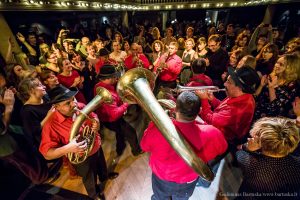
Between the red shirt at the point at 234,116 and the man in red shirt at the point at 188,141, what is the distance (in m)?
0.62

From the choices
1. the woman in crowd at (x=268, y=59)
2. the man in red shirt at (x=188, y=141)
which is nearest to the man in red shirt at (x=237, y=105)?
the man in red shirt at (x=188, y=141)

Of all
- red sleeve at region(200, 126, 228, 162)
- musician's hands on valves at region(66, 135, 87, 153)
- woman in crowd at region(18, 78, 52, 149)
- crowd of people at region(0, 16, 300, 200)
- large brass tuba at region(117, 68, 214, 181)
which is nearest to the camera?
large brass tuba at region(117, 68, 214, 181)

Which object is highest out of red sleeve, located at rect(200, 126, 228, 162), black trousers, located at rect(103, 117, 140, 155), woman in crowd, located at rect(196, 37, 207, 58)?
woman in crowd, located at rect(196, 37, 207, 58)

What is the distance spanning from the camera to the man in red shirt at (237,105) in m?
2.24

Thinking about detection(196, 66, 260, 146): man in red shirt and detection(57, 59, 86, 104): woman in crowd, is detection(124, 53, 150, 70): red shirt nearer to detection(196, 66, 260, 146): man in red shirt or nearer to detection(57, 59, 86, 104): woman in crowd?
detection(57, 59, 86, 104): woman in crowd

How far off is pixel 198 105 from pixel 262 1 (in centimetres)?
1093

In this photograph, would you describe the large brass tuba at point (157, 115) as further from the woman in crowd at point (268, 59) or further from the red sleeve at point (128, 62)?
the woman in crowd at point (268, 59)

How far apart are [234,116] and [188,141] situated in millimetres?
1033

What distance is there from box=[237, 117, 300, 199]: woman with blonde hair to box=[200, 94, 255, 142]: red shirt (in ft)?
2.11

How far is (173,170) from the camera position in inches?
72.1

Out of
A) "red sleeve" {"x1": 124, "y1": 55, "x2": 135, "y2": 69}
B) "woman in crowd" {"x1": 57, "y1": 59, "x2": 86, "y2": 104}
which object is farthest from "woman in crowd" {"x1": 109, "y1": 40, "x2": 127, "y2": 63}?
"woman in crowd" {"x1": 57, "y1": 59, "x2": 86, "y2": 104}

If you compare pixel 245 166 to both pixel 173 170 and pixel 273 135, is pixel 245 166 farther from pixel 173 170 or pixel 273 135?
pixel 173 170

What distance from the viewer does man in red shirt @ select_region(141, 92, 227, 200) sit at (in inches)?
61.1

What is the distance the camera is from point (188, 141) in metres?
1.62
